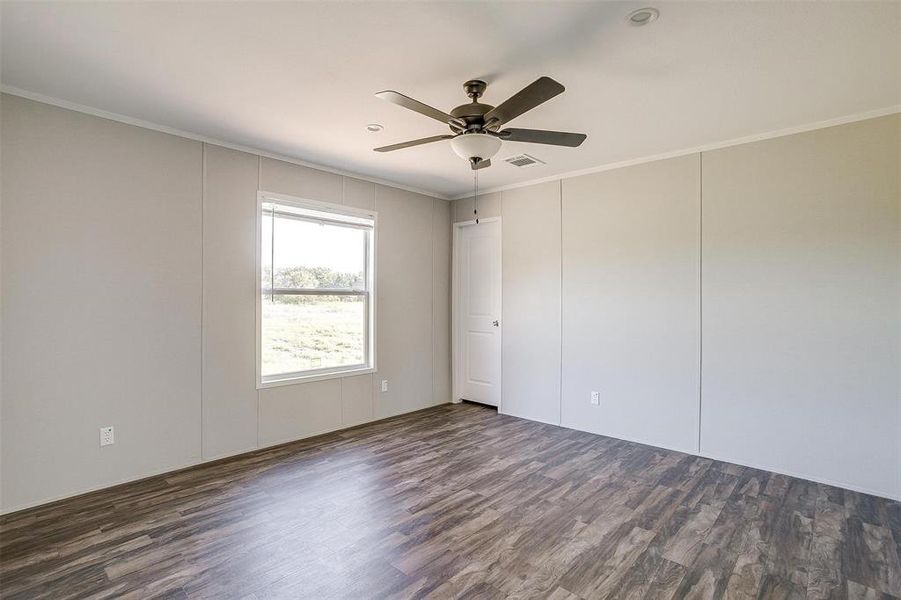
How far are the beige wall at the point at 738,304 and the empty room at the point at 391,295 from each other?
0.07 ft

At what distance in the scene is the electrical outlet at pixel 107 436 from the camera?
3.02 meters

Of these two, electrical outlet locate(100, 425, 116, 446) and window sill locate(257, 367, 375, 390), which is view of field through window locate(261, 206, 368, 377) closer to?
window sill locate(257, 367, 375, 390)

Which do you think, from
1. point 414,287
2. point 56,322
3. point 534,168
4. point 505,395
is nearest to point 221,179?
point 56,322

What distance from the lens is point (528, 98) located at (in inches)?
81.3

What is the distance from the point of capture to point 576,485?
10.4 ft

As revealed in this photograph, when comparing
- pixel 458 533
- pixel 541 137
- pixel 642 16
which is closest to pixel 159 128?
pixel 541 137

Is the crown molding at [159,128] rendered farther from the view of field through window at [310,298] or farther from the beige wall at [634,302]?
the beige wall at [634,302]

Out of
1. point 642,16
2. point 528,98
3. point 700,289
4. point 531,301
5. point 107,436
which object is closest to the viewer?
point 642,16

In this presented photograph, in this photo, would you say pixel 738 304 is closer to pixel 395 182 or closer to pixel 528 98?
pixel 528 98

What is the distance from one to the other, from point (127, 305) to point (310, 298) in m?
1.47

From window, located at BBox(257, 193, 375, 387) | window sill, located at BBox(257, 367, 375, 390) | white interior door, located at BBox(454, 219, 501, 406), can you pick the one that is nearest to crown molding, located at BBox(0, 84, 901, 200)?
window, located at BBox(257, 193, 375, 387)

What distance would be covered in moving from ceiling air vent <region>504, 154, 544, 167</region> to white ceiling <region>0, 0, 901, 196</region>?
0.73m

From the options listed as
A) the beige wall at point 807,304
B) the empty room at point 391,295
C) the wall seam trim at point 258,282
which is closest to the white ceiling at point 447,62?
the empty room at point 391,295

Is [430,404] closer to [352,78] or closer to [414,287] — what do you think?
[414,287]
